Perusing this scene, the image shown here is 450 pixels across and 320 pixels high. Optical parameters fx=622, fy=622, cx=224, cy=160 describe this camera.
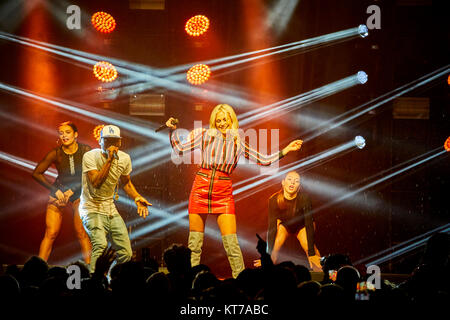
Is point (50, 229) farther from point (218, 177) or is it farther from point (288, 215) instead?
point (288, 215)

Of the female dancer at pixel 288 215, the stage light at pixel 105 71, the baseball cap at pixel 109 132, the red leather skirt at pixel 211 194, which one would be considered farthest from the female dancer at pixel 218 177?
the stage light at pixel 105 71

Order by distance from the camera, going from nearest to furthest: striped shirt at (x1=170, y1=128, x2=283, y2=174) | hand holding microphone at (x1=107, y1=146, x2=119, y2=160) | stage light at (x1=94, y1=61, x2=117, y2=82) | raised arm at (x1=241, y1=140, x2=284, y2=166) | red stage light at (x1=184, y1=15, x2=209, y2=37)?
hand holding microphone at (x1=107, y1=146, x2=119, y2=160)
striped shirt at (x1=170, y1=128, x2=283, y2=174)
raised arm at (x1=241, y1=140, x2=284, y2=166)
stage light at (x1=94, y1=61, x2=117, y2=82)
red stage light at (x1=184, y1=15, x2=209, y2=37)

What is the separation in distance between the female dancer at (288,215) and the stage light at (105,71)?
116 inches

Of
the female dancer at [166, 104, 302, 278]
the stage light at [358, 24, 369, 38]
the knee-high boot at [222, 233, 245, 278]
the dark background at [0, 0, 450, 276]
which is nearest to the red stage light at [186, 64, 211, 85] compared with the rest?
the dark background at [0, 0, 450, 276]

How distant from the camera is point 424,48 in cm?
947

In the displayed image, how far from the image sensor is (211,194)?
7.28 m

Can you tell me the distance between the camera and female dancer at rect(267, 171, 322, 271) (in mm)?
8898

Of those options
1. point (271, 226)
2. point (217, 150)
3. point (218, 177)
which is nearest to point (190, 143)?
point (217, 150)

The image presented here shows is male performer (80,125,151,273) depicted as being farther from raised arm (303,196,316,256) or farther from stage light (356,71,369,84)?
stage light (356,71,369,84)

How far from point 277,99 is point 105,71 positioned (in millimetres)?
2617

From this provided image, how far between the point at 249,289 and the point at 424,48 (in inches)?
249

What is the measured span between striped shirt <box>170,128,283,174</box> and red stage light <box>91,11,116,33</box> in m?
2.48

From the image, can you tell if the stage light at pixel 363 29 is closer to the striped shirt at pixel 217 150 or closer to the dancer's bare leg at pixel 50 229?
the striped shirt at pixel 217 150
